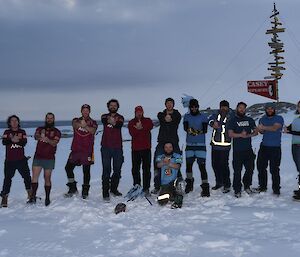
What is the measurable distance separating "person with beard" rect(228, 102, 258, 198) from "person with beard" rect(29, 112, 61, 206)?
435 cm

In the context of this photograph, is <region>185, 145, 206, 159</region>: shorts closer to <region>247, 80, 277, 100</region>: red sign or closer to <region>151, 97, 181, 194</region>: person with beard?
<region>151, 97, 181, 194</region>: person with beard

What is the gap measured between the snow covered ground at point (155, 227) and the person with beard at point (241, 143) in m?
0.44

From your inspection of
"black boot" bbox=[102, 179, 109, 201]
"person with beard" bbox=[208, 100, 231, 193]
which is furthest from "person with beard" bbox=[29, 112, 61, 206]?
"person with beard" bbox=[208, 100, 231, 193]

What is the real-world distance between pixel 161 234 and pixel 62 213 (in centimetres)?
277

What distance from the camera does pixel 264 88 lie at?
27516mm

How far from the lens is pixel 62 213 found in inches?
319

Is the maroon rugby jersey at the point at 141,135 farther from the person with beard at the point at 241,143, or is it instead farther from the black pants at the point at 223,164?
the person with beard at the point at 241,143

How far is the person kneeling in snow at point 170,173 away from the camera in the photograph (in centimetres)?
895

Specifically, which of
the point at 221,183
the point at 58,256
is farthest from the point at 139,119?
the point at 58,256

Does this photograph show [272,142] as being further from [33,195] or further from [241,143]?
[33,195]

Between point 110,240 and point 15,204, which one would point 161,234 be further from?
point 15,204

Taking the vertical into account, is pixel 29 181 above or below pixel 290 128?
below

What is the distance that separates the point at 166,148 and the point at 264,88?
20161mm

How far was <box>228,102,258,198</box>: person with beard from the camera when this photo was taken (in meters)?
9.34
